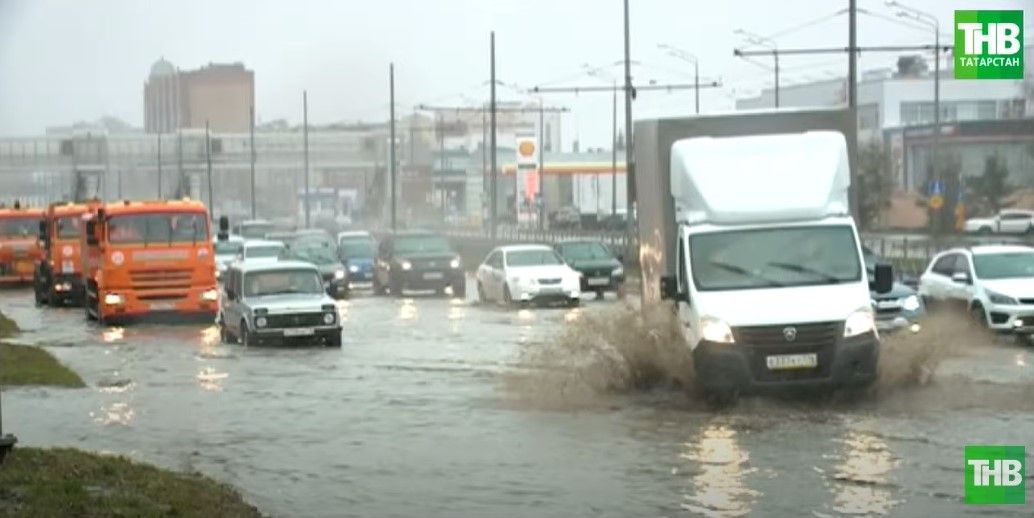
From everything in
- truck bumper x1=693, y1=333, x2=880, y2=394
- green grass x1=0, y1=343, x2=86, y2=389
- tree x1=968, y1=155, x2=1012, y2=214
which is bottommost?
green grass x1=0, y1=343, x2=86, y2=389

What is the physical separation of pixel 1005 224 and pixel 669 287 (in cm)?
5215

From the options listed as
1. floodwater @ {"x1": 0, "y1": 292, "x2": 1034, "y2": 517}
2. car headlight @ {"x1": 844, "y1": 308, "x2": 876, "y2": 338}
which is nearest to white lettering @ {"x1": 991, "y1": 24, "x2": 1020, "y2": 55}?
floodwater @ {"x1": 0, "y1": 292, "x2": 1034, "y2": 517}

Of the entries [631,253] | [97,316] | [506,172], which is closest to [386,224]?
[506,172]

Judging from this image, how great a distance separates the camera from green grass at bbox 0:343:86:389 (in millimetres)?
24281

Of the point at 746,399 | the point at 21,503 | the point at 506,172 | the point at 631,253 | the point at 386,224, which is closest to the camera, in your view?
the point at 21,503

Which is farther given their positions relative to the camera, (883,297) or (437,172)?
(437,172)

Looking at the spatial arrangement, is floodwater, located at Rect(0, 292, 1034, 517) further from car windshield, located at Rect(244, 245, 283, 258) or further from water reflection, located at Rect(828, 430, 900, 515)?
car windshield, located at Rect(244, 245, 283, 258)

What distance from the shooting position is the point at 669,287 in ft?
63.7

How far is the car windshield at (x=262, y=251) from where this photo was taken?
5100 centimetres

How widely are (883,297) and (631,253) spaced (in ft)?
85.8

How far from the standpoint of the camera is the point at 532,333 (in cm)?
3403

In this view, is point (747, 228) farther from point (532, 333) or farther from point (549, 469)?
point (532, 333)

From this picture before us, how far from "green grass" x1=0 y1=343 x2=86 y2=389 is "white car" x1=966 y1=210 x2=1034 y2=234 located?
44006 millimetres

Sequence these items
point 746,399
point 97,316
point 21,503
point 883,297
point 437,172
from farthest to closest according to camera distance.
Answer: point 437,172 < point 97,316 < point 883,297 < point 746,399 < point 21,503
